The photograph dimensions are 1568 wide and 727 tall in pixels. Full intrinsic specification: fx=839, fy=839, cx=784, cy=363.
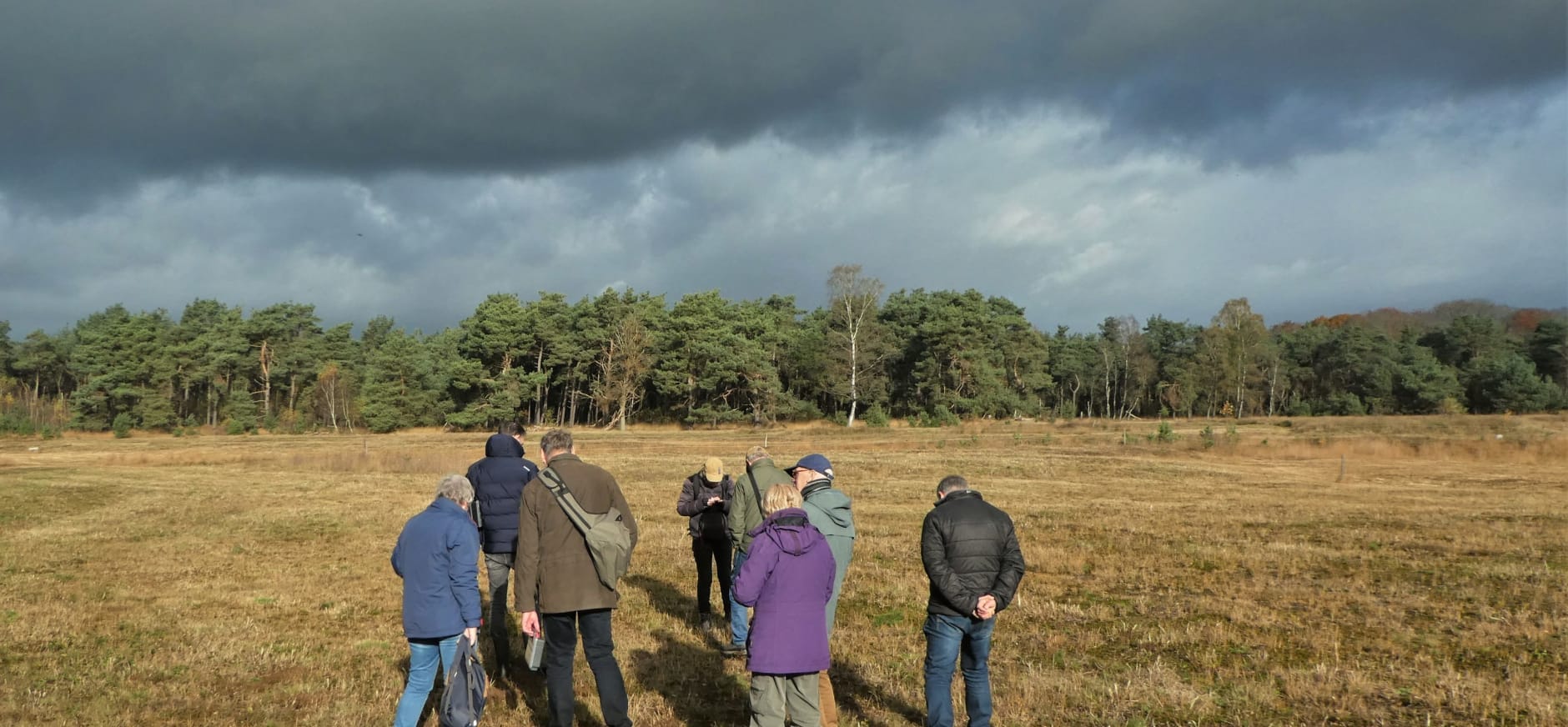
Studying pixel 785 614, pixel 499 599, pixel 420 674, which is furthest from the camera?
pixel 499 599

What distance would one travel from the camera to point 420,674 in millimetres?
5867

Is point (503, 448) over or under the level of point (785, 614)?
over

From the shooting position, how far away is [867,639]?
9.41 metres

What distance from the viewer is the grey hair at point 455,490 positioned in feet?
19.1

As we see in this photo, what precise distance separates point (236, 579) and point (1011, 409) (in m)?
69.7

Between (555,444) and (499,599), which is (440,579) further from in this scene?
(499,599)

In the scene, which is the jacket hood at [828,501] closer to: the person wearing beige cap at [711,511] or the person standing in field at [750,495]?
the person standing in field at [750,495]

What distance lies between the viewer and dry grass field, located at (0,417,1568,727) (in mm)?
7410

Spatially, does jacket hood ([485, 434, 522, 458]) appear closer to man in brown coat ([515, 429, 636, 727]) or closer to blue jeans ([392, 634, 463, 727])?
man in brown coat ([515, 429, 636, 727])

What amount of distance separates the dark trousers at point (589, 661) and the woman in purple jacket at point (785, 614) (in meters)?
1.17

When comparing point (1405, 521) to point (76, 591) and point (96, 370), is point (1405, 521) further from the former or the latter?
point (96, 370)

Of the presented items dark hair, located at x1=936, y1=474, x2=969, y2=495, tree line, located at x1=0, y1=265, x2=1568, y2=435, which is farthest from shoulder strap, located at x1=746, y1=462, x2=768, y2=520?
tree line, located at x1=0, y1=265, x2=1568, y2=435

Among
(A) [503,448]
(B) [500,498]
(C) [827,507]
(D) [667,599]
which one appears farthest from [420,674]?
(D) [667,599]

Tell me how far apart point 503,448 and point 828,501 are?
3.07m
